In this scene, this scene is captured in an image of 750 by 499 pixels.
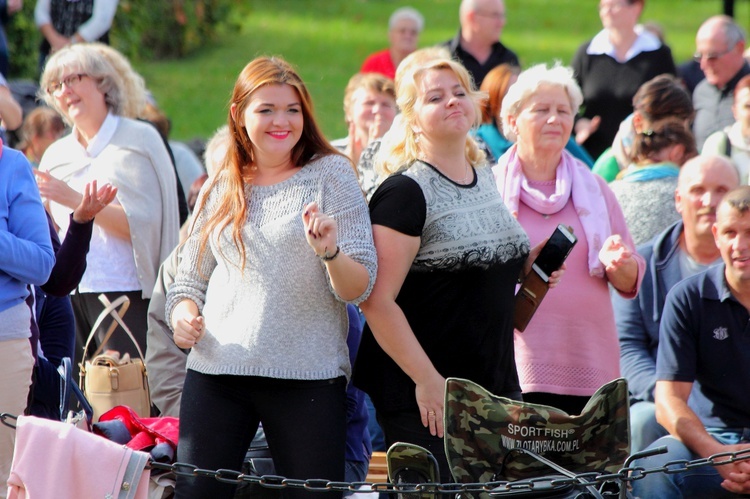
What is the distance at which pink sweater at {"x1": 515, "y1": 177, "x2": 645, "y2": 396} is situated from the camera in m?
4.11

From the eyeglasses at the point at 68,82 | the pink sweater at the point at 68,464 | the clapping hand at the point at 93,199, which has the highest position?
the eyeglasses at the point at 68,82

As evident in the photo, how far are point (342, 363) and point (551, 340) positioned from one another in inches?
42.4

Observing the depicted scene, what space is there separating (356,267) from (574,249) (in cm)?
128

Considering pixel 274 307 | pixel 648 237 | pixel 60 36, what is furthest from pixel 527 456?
pixel 60 36

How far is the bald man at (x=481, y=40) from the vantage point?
7.74 m

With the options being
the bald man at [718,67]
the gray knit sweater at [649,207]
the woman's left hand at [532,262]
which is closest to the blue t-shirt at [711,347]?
the woman's left hand at [532,262]

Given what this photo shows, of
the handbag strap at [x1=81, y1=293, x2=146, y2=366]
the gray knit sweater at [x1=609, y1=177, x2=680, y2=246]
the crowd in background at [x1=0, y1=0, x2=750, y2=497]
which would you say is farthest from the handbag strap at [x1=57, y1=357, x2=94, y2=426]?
the gray knit sweater at [x1=609, y1=177, x2=680, y2=246]

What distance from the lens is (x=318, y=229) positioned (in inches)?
123

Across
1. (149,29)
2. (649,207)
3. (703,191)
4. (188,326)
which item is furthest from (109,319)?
(149,29)

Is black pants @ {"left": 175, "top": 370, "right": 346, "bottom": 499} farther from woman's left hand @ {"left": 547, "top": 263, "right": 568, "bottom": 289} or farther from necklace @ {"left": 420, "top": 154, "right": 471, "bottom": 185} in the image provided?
woman's left hand @ {"left": 547, "top": 263, "right": 568, "bottom": 289}

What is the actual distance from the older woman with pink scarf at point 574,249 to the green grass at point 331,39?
8892mm

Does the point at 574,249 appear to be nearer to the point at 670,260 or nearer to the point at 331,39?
the point at 670,260

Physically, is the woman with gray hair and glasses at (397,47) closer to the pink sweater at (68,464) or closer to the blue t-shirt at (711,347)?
the blue t-shirt at (711,347)

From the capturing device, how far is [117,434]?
12.2 ft
